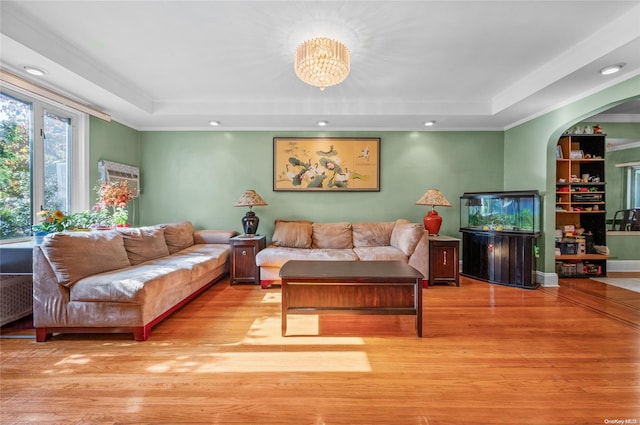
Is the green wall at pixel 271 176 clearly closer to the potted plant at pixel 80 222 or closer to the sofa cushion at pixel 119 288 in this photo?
the potted plant at pixel 80 222

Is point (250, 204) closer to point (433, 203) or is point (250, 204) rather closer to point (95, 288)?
point (95, 288)

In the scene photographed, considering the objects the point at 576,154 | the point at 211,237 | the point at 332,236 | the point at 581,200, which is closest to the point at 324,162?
the point at 332,236

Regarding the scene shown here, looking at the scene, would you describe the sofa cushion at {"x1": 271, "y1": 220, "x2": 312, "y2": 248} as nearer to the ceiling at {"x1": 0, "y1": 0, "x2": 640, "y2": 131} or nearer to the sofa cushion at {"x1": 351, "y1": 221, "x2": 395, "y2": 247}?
the sofa cushion at {"x1": 351, "y1": 221, "x2": 395, "y2": 247}

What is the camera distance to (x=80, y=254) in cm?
245

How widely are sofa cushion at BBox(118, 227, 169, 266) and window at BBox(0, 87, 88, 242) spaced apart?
96 cm

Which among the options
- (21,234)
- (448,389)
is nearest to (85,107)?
(21,234)

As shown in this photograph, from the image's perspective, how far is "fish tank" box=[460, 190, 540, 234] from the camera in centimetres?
382

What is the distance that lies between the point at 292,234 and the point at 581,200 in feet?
15.7

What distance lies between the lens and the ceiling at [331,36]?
2129 millimetres

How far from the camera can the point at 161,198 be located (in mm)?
4777

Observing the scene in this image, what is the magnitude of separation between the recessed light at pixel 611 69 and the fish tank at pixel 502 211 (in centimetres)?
152

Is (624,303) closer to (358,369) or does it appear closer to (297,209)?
(358,369)

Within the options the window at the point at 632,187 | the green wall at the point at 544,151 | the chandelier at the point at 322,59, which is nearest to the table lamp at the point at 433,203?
the green wall at the point at 544,151

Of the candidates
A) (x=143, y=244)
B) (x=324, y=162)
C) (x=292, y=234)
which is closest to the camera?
(x=143, y=244)
